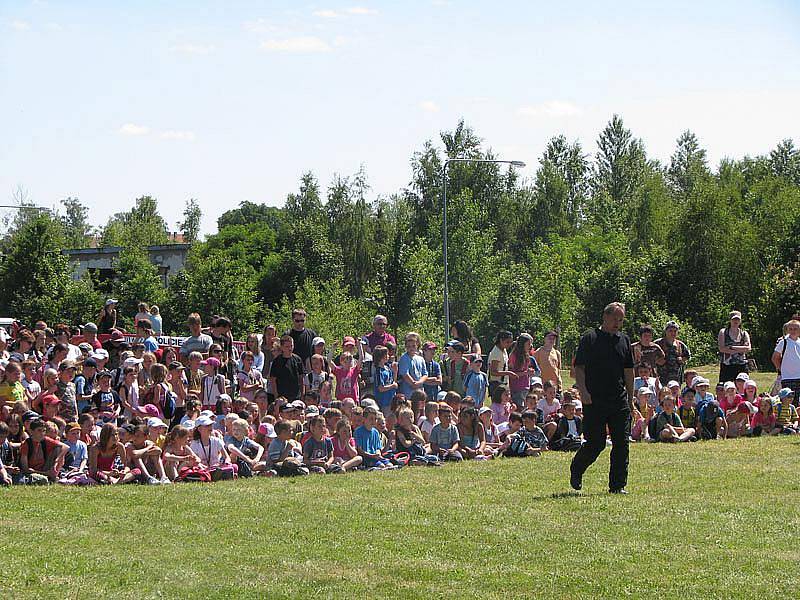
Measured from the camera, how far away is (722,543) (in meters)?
8.30

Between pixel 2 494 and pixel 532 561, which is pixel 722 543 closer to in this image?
pixel 532 561

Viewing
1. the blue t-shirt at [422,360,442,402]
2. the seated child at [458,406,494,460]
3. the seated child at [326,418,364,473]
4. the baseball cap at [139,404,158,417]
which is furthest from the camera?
the blue t-shirt at [422,360,442,402]

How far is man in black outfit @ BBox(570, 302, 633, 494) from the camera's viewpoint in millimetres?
10672

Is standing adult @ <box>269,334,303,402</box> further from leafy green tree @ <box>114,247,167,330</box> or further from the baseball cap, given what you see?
leafy green tree @ <box>114,247,167,330</box>

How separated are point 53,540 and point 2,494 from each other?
115 inches

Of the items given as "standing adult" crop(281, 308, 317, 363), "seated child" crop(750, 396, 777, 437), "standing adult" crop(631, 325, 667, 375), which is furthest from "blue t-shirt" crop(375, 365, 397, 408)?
"seated child" crop(750, 396, 777, 437)

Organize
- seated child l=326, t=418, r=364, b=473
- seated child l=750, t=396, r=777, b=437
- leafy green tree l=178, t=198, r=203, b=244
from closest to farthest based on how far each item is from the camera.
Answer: seated child l=326, t=418, r=364, b=473, seated child l=750, t=396, r=777, b=437, leafy green tree l=178, t=198, r=203, b=244

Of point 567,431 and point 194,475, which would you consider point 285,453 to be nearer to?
point 194,475

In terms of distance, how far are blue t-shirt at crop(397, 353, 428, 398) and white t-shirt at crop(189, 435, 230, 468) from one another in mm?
3946

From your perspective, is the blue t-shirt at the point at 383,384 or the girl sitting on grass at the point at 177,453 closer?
the girl sitting on grass at the point at 177,453

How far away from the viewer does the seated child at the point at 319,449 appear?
13.4m

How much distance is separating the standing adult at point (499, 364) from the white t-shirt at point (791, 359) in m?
4.42

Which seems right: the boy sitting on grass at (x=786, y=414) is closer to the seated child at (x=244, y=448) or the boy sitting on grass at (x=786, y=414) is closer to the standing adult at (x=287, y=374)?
the standing adult at (x=287, y=374)

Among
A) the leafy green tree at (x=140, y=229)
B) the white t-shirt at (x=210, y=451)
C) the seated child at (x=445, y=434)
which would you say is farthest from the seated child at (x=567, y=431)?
the leafy green tree at (x=140, y=229)
